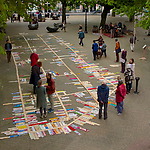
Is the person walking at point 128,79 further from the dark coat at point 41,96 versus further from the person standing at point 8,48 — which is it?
the person standing at point 8,48

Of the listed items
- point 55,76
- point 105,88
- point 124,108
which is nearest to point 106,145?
point 105,88

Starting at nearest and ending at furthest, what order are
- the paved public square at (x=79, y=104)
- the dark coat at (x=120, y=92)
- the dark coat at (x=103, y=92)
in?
the paved public square at (x=79, y=104)
the dark coat at (x=103, y=92)
the dark coat at (x=120, y=92)

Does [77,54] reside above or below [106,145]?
above

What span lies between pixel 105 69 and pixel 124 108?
18.8 feet

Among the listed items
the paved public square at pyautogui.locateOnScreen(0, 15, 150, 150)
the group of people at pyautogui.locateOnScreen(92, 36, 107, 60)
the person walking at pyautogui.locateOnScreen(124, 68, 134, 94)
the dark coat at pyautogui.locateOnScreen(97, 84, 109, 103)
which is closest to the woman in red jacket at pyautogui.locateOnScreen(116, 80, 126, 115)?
the paved public square at pyautogui.locateOnScreen(0, 15, 150, 150)

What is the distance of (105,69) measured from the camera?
1772 centimetres

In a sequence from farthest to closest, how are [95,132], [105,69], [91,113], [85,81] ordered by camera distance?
[105,69] < [85,81] < [91,113] < [95,132]

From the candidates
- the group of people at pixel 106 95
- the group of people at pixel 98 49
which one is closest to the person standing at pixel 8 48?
the group of people at pixel 98 49

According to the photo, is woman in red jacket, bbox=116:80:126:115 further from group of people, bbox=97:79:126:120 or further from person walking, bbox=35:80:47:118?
person walking, bbox=35:80:47:118

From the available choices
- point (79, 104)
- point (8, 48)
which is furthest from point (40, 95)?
point (8, 48)

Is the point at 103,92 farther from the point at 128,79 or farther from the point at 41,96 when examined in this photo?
the point at 128,79

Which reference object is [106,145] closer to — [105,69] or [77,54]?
[105,69]

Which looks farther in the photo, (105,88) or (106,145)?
(105,88)

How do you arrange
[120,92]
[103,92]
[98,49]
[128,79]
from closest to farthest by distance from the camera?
[103,92] → [120,92] → [128,79] → [98,49]
